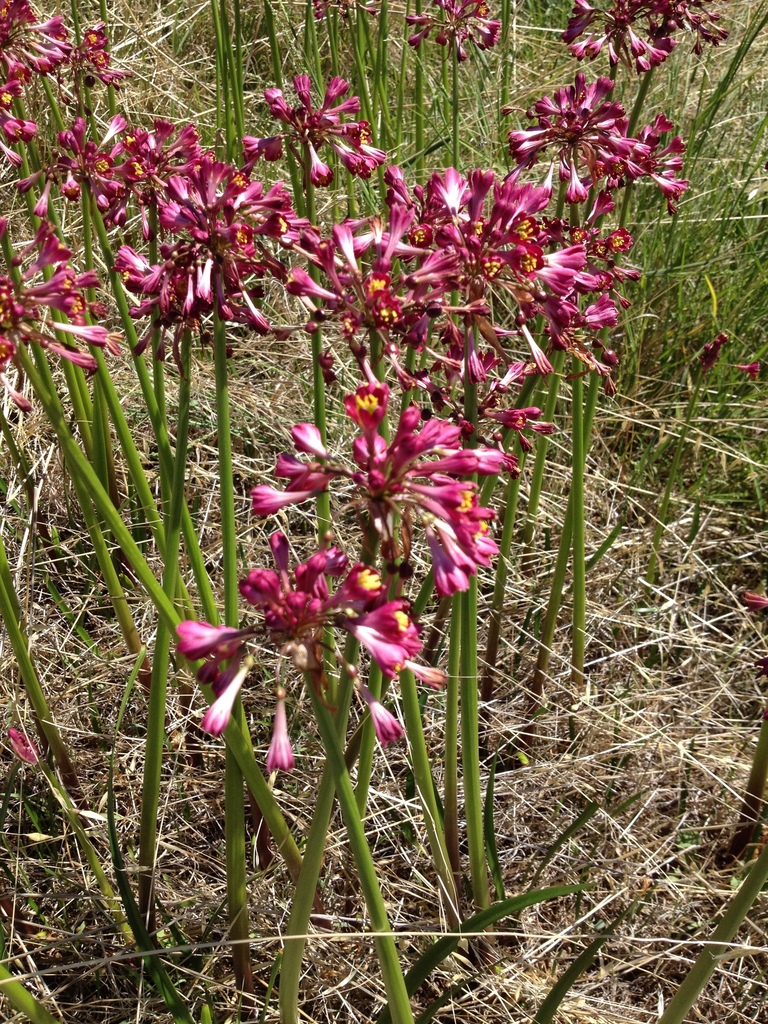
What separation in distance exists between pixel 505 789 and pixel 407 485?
1.99 meters

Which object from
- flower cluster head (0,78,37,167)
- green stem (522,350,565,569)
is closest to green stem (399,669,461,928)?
green stem (522,350,565,569)

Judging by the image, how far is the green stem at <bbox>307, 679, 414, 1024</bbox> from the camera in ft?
4.41

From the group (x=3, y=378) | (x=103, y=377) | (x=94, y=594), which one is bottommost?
(x=94, y=594)

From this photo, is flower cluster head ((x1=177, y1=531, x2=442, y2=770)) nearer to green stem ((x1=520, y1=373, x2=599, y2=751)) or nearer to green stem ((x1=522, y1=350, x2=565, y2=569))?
green stem ((x1=522, y1=350, x2=565, y2=569))

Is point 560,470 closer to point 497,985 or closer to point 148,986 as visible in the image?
point 497,985

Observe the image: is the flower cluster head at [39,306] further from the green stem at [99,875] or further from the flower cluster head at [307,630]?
the green stem at [99,875]

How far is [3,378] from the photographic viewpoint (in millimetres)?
1530

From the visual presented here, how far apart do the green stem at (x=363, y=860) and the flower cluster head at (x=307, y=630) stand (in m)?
0.06

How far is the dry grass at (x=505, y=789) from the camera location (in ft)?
7.89

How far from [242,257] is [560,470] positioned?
2677 millimetres

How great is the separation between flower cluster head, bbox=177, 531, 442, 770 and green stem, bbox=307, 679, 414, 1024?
2.3 inches

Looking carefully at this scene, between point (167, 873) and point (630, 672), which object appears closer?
point (167, 873)

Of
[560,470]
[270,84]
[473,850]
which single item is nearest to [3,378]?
[473,850]

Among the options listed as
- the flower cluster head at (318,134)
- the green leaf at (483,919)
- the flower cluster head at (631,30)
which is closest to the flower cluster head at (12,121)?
the flower cluster head at (318,134)
